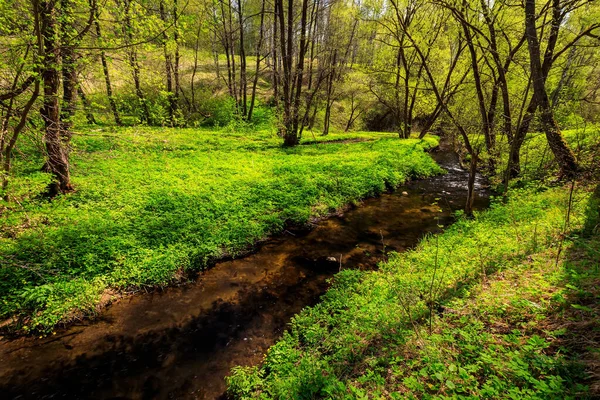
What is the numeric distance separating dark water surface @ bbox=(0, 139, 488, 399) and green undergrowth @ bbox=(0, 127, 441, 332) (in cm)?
58

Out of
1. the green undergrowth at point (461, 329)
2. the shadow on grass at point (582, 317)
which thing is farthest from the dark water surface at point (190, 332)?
the shadow on grass at point (582, 317)

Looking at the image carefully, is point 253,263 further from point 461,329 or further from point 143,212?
point 461,329

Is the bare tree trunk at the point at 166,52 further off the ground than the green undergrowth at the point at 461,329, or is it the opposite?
the bare tree trunk at the point at 166,52

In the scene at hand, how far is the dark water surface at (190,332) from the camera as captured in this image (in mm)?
5172

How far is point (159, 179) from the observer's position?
11898 millimetres

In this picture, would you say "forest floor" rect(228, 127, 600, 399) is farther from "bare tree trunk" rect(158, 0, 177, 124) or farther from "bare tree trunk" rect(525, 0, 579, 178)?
"bare tree trunk" rect(158, 0, 177, 124)

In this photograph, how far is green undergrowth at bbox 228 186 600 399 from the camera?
11.3ft

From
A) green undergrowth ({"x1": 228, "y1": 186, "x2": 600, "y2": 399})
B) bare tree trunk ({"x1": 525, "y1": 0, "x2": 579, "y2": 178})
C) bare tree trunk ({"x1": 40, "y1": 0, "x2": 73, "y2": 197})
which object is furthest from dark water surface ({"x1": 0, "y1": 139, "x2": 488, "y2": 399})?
bare tree trunk ({"x1": 525, "y1": 0, "x2": 579, "y2": 178})

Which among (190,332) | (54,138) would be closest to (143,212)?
(54,138)

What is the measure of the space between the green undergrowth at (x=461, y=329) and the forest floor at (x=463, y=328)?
2 cm

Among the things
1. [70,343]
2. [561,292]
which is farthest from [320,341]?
[70,343]

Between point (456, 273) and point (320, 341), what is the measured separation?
3507mm

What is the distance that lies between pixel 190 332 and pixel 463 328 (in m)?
5.54

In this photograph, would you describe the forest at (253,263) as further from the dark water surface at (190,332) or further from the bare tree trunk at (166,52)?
the bare tree trunk at (166,52)
